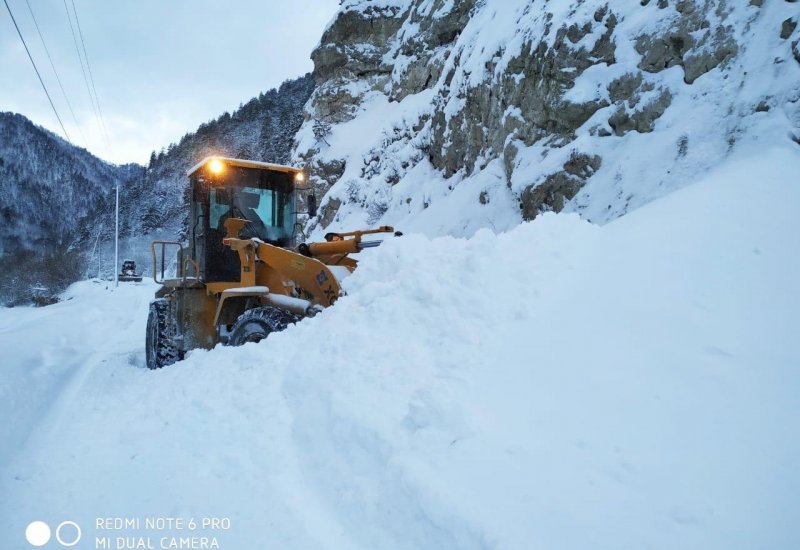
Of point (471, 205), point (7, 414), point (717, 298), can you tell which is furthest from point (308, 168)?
point (717, 298)

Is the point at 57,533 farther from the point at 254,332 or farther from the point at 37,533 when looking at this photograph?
the point at 254,332

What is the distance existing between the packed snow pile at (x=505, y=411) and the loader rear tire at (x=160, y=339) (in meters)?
2.00

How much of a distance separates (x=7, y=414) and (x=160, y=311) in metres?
3.28

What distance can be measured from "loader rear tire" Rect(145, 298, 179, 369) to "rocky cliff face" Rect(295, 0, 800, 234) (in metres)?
6.23

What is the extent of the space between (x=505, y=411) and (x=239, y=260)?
545cm

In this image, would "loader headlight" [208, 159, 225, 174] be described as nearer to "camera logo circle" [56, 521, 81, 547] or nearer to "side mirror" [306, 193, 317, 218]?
"side mirror" [306, 193, 317, 218]

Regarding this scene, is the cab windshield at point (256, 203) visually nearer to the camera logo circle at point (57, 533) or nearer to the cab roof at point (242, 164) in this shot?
the cab roof at point (242, 164)

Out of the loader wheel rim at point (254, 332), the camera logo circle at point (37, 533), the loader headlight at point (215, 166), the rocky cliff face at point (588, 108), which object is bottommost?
the camera logo circle at point (37, 533)

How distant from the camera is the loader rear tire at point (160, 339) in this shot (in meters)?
7.57

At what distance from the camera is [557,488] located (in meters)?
2.45

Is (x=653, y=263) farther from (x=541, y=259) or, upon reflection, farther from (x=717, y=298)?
(x=541, y=259)

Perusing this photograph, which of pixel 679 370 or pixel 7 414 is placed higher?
pixel 679 370

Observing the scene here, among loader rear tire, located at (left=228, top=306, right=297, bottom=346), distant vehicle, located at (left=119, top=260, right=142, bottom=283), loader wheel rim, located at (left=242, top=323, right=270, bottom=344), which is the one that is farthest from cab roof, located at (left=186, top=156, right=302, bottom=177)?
distant vehicle, located at (left=119, top=260, right=142, bottom=283)

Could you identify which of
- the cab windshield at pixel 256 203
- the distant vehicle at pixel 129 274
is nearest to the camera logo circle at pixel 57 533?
the cab windshield at pixel 256 203
